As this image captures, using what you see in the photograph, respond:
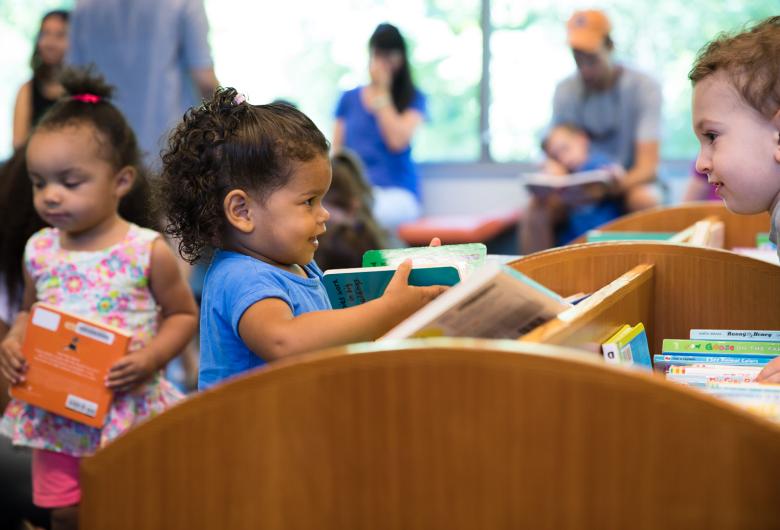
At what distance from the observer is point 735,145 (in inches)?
59.9

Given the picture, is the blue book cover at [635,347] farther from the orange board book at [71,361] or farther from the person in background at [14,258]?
the person in background at [14,258]

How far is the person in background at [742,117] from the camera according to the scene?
58.7 inches

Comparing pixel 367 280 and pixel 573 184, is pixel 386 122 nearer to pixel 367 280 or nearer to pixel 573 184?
pixel 573 184

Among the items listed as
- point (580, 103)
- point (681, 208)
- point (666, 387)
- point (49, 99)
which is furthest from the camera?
point (580, 103)

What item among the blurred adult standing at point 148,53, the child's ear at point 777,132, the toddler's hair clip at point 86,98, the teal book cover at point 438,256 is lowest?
the teal book cover at point 438,256

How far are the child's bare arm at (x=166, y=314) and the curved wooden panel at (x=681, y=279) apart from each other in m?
0.84

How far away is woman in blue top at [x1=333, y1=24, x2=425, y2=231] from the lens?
18.0ft

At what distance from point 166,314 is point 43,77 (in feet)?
8.70

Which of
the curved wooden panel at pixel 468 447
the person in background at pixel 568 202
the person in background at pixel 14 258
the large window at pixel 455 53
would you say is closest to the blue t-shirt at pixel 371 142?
the large window at pixel 455 53

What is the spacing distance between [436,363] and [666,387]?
0.67 ft

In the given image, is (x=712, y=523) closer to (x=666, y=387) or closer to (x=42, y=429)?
(x=666, y=387)

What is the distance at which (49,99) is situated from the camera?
4.41 meters

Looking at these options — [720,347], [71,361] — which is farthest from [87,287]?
[720,347]

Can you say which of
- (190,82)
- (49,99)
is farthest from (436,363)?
(49,99)
